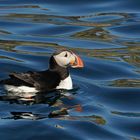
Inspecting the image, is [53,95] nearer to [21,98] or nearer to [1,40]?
[21,98]

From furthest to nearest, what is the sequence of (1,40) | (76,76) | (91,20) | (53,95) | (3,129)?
(91,20) → (1,40) → (76,76) → (53,95) → (3,129)

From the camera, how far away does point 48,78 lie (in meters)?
13.9

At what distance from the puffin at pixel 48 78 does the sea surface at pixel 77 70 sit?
125 mm

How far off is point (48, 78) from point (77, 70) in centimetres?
187

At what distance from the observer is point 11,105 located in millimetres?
12883

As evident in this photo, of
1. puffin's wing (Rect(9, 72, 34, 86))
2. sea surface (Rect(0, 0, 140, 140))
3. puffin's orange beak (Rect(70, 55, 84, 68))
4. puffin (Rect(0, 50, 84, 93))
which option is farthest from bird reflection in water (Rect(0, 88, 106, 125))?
puffin's orange beak (Rect(70, 55, 84, 68))

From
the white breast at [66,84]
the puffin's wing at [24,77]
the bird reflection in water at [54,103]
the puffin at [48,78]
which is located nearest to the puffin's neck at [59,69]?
the puffin at [48,78]

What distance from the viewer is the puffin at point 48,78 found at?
13531 mm

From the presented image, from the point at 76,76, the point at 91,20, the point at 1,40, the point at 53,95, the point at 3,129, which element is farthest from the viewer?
the point at 91,20

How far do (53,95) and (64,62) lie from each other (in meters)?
0.84

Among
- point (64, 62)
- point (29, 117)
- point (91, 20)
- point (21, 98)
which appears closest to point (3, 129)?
point (29, 117)

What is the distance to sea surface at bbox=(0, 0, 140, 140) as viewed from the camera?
1206 cm

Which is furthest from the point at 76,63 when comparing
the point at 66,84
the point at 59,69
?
the point at 66,84

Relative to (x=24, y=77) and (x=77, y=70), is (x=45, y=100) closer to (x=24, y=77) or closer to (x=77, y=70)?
(x=24, y=77)
